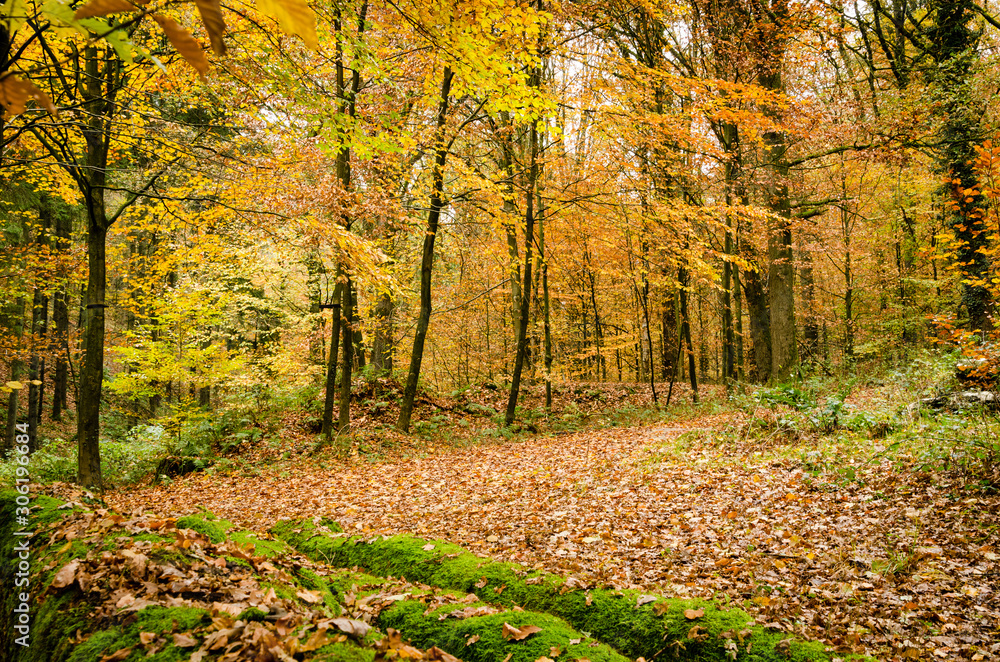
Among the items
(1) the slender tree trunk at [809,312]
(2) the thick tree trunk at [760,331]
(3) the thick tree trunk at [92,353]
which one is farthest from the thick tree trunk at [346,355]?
(1) the slender tree trunk at [809,312]

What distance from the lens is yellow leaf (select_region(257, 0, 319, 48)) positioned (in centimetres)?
85

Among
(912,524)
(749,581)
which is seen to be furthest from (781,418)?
(749,581)

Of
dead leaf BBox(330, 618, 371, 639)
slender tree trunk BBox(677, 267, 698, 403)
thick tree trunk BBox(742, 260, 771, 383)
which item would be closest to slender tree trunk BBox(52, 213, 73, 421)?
dead leaf BBox(330, 618, 371, 639)

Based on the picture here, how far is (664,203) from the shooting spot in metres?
13.3

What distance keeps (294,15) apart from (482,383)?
16.3 meters

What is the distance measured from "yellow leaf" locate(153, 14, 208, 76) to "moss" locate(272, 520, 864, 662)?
11.4 feet

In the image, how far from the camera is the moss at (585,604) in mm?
2938

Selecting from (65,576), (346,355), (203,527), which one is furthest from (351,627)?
(346,355)

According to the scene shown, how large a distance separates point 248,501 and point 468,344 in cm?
1656

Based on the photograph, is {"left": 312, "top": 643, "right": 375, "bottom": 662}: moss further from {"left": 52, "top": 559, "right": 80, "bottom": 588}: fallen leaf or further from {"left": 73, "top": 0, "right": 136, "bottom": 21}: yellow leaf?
{"left": 73, "top": 0, "right": 136, "bottom": 21}: yellow leaf

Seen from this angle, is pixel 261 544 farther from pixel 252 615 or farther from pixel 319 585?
pixel 252 615

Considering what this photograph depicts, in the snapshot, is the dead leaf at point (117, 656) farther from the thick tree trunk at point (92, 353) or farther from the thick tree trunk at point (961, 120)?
the thick tree trunk at point (961, 120)

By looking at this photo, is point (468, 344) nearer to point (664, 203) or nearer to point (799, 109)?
point (664, 203)

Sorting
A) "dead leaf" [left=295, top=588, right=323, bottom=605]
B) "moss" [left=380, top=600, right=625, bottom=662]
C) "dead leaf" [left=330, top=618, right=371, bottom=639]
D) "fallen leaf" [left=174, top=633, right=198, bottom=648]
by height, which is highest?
"fallen leaf" [left=174, top=633, right=198, bottom=648]
